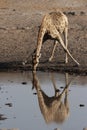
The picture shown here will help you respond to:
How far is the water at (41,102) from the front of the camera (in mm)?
12367

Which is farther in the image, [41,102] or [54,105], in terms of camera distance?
[41,102]

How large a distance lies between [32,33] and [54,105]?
1143 cm

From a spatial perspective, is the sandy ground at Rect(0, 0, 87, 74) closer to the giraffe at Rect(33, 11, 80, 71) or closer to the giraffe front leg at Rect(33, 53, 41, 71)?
the giraffe front leg at Rect(33, 53, 41, 71)

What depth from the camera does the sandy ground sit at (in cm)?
1958

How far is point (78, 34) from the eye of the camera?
Result: 24.7 meters

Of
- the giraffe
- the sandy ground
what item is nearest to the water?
the sandy ground

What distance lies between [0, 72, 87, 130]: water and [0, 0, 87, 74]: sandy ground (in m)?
1.29

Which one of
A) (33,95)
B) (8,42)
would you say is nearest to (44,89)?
(33,95)

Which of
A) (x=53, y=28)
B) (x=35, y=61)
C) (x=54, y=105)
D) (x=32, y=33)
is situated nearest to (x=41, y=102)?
(x=54, y=105)

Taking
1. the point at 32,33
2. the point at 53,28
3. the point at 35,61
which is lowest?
the point at 32,33

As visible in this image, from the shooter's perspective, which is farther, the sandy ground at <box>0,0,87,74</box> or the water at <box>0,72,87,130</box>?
the sandy ground at <box>0,0,87,74</box>

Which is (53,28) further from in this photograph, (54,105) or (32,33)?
(32,33)

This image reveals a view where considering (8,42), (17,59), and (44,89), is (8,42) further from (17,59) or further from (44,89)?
(44,89)

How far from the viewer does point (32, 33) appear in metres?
25.4
